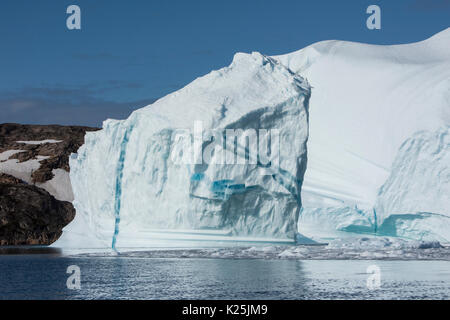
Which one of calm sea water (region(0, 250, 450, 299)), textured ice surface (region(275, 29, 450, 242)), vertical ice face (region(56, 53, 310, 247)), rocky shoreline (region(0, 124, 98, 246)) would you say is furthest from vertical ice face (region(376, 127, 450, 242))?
rocky shoreline (region(0, 124, 98, 246))

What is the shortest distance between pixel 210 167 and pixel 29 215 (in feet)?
135

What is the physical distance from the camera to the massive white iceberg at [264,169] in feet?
74.2

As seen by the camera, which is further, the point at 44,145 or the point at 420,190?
the point at 44,145

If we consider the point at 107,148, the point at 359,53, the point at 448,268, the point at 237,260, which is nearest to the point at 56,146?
the point at 359,53

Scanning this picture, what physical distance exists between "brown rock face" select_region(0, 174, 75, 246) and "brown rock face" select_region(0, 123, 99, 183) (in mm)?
6932

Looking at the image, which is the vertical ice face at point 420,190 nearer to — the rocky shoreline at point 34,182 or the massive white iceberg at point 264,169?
the massive white iceberg at point 264,169

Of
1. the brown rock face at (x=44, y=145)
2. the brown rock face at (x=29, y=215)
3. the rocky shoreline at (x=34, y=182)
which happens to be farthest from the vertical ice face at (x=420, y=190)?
the brown rock face at (x=44, y=145)

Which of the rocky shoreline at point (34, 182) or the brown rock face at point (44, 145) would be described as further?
the brown rock face at point (44, 145)

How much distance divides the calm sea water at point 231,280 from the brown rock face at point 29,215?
1505 inches

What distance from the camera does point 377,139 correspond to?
Result: 30.9 meters

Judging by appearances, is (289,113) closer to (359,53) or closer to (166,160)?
(166,160)

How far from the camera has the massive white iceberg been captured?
2262 cm

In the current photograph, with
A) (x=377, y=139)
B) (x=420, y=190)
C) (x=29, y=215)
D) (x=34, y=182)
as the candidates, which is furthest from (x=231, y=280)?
A: (x=34, y=182)

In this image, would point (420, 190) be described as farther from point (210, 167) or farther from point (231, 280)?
point (231, 280)
